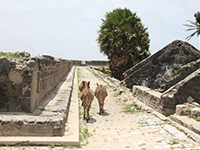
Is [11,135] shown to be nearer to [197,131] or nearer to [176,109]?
[197,131]

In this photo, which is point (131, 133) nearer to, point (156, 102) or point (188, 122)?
point (188, 122)

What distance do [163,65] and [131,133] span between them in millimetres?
6129

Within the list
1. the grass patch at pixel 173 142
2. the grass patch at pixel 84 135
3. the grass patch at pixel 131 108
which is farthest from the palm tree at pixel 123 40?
the grass patch at pixel 173 142

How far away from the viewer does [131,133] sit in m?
5.77

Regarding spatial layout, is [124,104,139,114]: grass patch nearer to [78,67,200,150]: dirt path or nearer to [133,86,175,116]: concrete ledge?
[78,67,200,150]: dirt path

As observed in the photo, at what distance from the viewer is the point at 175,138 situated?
515 cm

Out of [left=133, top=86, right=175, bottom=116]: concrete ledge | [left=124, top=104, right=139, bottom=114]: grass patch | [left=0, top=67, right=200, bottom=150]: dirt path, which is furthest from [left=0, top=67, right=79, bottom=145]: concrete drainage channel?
[left=124, top=104, right=139, bottom=114]: grass patch

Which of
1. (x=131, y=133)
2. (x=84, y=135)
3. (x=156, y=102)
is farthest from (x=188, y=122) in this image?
(x=84, y=135)

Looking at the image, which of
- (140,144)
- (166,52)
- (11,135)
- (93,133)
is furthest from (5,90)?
(166,52)

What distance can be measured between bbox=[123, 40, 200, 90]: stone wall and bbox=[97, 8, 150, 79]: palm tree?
990 centimetres

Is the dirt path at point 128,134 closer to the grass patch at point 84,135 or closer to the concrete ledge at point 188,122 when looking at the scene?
the grass patch at point 84,135

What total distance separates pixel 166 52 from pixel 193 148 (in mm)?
7273

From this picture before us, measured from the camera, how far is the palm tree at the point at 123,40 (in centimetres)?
2164

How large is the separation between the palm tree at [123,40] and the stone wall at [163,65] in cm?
990
